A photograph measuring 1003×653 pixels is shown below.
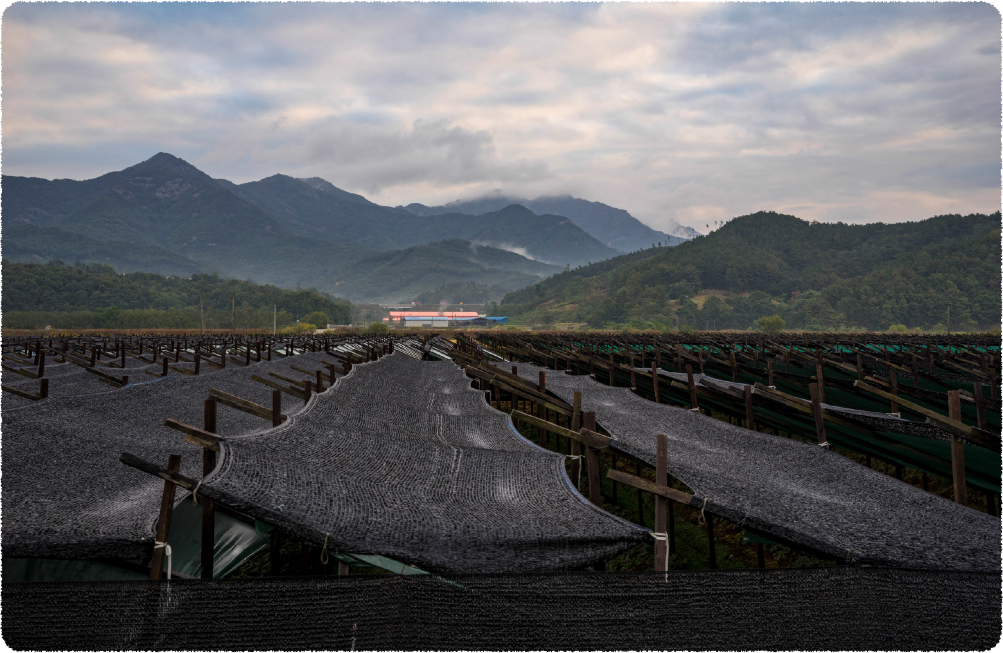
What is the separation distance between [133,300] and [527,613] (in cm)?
13758

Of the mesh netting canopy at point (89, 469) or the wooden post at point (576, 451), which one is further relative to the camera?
the wooden post at point (576, 451)

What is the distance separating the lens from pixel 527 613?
3590 mm

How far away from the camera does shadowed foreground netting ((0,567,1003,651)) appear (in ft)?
11.1

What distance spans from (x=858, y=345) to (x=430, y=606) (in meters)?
33.6

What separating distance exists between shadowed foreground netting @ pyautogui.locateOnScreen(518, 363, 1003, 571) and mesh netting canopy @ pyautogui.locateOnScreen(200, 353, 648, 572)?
3.52ft

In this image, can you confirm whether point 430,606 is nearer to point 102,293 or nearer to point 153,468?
point 153,468

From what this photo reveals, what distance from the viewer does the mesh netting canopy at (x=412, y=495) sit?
153 inches

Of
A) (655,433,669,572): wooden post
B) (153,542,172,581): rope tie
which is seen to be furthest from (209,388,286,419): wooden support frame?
(655,433,669,572): wooden post

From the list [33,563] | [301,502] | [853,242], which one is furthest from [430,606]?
[853,242]

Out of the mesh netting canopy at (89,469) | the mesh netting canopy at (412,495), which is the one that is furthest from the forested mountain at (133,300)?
the mesh netting canopy at (412,495)

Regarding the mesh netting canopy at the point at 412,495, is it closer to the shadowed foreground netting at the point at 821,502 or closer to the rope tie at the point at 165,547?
the rope tie at the point at 165,547

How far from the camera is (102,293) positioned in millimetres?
114938

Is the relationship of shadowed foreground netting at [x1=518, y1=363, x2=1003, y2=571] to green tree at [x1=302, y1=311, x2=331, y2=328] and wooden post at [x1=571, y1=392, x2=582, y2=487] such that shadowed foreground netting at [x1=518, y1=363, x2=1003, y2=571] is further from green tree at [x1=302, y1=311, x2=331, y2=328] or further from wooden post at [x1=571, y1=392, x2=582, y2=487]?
green tree at [x1=302, y1=311, x2=331, y2=328]

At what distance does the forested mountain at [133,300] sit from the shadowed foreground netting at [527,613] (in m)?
77.9
